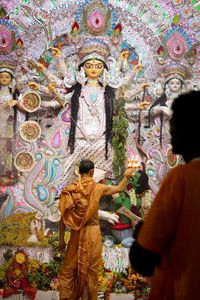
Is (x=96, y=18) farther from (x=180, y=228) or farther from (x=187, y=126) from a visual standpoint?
(x=180, y=228)

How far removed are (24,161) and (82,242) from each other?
1982 mm

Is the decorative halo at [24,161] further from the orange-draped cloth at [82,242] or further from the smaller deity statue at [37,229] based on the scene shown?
the orange-draped cloth at [82,242]

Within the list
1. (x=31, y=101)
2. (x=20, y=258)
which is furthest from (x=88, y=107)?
(x=20, y=258)

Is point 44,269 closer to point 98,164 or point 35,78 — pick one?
point 98,164

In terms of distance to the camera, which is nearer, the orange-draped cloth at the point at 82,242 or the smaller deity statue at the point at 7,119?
the orange-draped cloth at the point at 82,242

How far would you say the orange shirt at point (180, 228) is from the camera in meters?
2.04

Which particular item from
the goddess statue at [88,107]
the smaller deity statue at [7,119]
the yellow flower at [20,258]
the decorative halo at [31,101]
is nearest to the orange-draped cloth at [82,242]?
the yellow flower at [20,258]

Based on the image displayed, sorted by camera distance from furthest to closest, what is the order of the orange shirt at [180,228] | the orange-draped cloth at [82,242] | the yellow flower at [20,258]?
1. the yellow flower at [20,258]
2. the orange-draped cloth at [82,242]
3. the orange shirt at [180,228]

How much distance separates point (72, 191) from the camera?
5.53 metres

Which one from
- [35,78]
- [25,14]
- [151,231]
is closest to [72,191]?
[35,78]

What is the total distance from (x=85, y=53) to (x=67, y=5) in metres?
0.69

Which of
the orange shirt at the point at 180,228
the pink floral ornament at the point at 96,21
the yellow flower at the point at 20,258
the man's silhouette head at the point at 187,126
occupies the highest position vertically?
the pink floral ornament at the point at 96,21

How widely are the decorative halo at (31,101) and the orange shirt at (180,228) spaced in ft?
17.3

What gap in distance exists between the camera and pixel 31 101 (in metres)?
7.18
